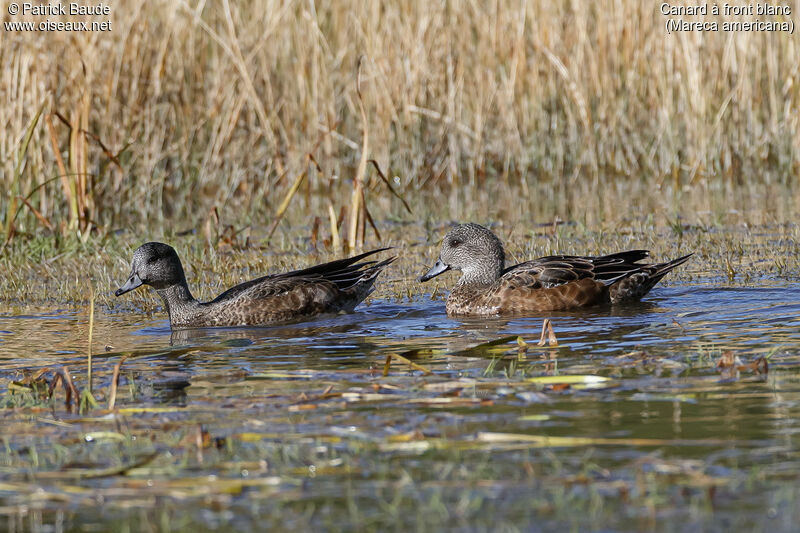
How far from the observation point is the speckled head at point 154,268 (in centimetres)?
834

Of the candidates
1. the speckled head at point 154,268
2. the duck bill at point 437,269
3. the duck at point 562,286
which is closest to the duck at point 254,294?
the speckled head at point 154,268

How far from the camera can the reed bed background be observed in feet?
43.1

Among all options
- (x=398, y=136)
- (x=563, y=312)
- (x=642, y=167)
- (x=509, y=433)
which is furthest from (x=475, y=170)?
(x=509, y=433)

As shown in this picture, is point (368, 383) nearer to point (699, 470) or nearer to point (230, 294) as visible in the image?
point (699, 470)

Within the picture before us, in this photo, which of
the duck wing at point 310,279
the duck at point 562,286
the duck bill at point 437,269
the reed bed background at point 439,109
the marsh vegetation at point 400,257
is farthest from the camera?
the reed bed background at point 439,109

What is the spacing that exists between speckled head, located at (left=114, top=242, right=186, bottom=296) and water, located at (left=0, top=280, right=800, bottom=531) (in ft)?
3.96

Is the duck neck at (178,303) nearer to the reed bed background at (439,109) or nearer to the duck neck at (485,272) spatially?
the duck neck at (485,272)

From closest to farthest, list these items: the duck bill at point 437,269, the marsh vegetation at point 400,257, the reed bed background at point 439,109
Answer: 1. the marsh vegetation at point 400,257
2. the duck bill at point 437,269
3. the reed bed background at point 439,109

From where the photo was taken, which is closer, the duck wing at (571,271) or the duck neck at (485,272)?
the duck wing at (571,271)

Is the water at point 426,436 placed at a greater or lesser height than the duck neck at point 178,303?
lesser

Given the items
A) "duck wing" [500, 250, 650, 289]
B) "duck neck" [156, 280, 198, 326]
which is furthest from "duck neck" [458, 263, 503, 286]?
"duck neck" [156, 280, 198, 326]

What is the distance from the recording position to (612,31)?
1395cm

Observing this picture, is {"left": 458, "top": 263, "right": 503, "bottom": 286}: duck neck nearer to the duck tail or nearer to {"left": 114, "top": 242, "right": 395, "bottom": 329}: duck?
{"left": 114, "top": 242, "right": 395, "bottom": 329}: duck

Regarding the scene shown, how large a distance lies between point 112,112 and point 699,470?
9.95 m
